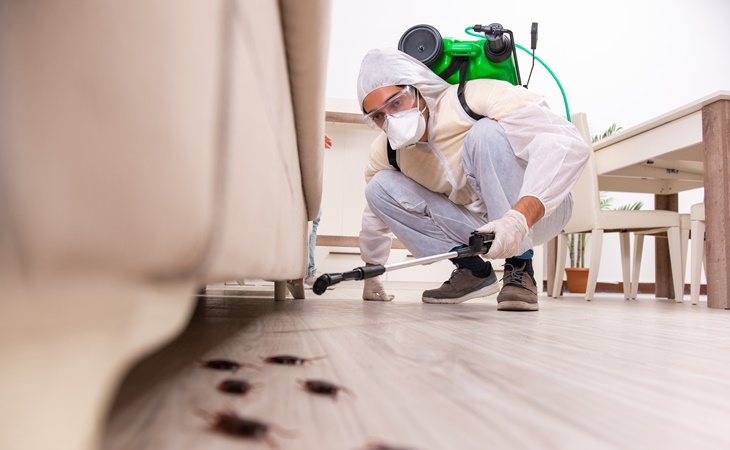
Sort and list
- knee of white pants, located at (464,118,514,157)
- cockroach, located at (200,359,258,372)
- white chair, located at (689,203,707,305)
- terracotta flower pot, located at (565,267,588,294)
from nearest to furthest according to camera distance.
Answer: cockroach, located at (200,359,258,372) < knee of white pants, located at (464,118,514,157) < white chair, located at (689,203,707,305) < terracotta flower pot, located at (565,267,588,294)

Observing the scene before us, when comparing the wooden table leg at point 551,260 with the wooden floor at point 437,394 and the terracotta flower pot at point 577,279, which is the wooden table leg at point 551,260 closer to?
the terracotta flower pot at point 577,279

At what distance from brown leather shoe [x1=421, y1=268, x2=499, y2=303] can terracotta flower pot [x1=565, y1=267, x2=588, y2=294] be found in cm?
244

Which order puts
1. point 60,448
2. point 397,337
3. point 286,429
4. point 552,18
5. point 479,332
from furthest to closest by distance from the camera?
point 552,18 < point 479,332 < point 397,337 < point 286,429 < point 60,448

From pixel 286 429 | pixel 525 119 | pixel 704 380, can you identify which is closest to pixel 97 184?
pixel 286 429

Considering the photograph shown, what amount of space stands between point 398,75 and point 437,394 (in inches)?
54.6

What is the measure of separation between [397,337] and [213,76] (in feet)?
2.03

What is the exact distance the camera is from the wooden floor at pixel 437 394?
33cm

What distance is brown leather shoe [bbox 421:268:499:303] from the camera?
6.18 ft

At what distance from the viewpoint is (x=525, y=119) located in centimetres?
158

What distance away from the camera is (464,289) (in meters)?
1.90

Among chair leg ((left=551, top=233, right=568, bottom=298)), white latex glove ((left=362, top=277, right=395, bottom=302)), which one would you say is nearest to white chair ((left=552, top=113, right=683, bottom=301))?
chair leg ((left=551, top=233, right=568, bottom=298))

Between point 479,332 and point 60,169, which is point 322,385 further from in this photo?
point 479,332

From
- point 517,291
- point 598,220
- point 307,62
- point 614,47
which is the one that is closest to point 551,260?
point 598,220

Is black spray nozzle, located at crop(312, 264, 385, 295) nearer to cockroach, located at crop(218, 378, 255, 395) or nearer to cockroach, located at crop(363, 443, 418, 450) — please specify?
cockroach, located at crop(218, 378, 255, 395)
